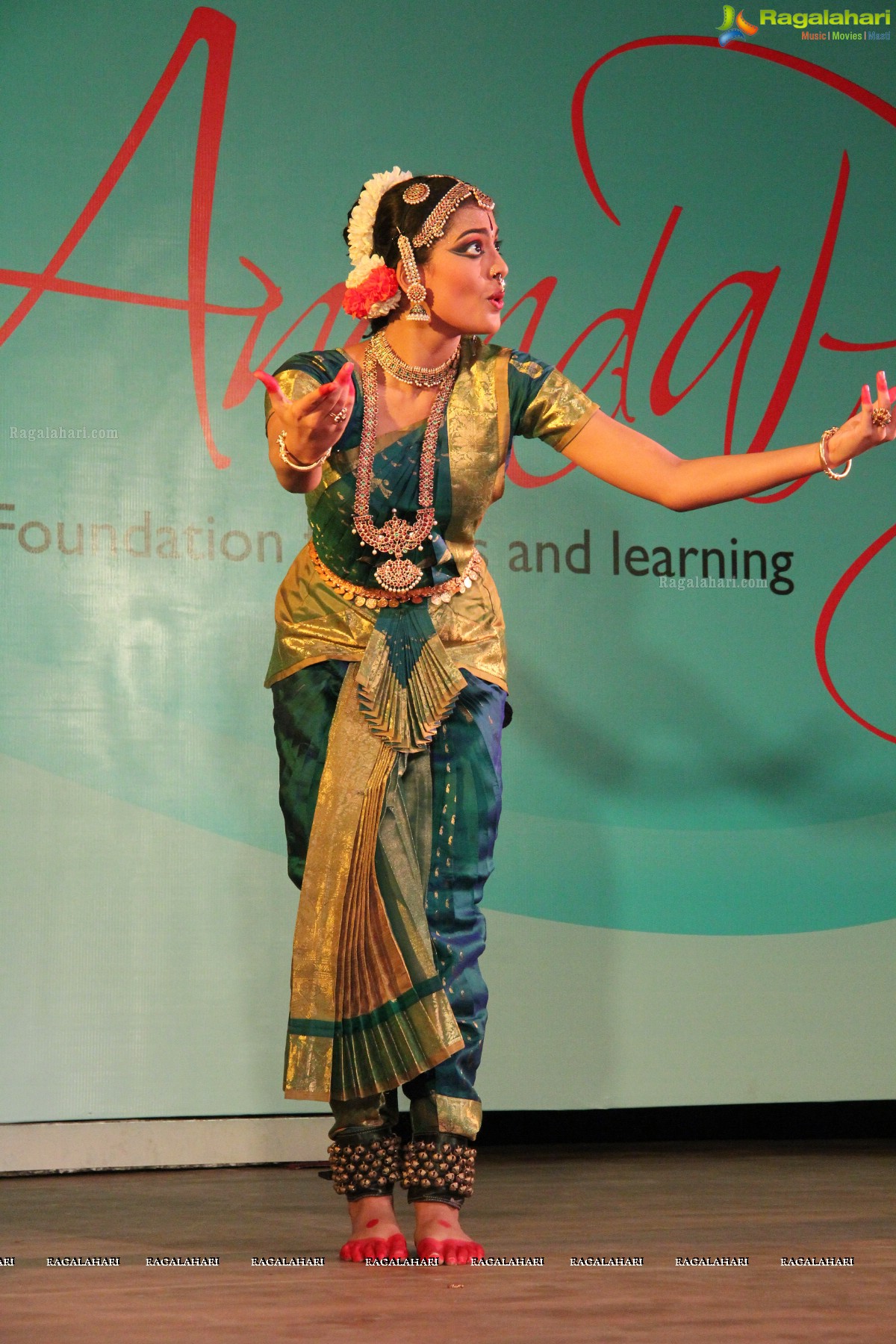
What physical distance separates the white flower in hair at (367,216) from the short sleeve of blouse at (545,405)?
30cm

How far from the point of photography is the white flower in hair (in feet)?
8.42

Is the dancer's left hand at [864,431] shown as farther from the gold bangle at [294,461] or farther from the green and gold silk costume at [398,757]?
the gold bangle at [294,461]

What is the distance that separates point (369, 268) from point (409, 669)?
647 millimetres

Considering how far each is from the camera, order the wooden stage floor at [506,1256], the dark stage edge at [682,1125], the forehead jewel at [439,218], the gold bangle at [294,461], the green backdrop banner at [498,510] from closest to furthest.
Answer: the wooden stage floor at [506,1256], the gold bangle at [294,461], the forehead jewel at [439,218], the green backdrop banner at [498,510], the dark stage edge at [682,1125]

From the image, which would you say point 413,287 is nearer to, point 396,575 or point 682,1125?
point 396,575

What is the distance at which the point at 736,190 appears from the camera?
3820 millimetres

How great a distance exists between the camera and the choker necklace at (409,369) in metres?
2.52

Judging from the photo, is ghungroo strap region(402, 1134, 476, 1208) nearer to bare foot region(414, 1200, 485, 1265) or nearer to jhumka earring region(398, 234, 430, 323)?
bare foot region(414, 1200, 485, 1265)

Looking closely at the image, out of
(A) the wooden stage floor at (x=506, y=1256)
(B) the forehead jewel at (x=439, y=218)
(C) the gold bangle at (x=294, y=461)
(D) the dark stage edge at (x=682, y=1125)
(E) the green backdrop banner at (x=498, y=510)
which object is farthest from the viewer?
(D) the dark stage edge at (x=682, y=1125)

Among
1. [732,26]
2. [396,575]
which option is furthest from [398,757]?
[732,26]

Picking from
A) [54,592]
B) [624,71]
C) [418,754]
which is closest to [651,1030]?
[418,754]

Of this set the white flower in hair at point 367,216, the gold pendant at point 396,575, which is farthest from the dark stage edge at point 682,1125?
the white flower in hair at point 367,216

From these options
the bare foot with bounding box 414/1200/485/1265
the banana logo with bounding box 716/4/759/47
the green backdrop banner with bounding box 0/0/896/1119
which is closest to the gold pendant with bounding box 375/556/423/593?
the bare foot with bounding box 414/1200/485/1265

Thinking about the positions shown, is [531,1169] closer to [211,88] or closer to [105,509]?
[105,509]
